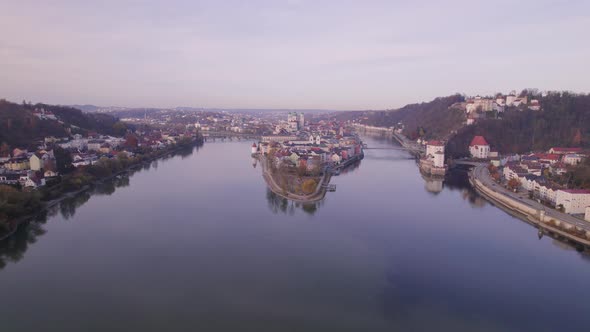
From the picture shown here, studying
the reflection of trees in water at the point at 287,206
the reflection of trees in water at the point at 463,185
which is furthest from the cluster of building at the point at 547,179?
the reflection of trees in water at the point at 287,206

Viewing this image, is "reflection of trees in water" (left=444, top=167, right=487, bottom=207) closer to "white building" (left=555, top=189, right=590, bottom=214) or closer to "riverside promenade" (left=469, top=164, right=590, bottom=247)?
"riverside promenade" (left=469, top=164, right=590, bottom=247)

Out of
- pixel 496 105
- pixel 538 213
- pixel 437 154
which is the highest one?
pixel 496 105

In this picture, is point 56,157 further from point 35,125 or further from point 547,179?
point 547,179

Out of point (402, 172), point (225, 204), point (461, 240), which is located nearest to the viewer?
point (461, 240)

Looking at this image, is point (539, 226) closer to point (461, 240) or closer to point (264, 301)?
point (461, 240)

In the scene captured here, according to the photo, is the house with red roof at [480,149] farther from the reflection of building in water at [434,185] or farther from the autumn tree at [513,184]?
the autumn tree at [513,184]

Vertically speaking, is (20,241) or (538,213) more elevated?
(538,213)

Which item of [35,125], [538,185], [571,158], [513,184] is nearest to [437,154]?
[513,184]

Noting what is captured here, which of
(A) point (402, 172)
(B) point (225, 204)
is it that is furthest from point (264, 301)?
(A) point (402, 172)
